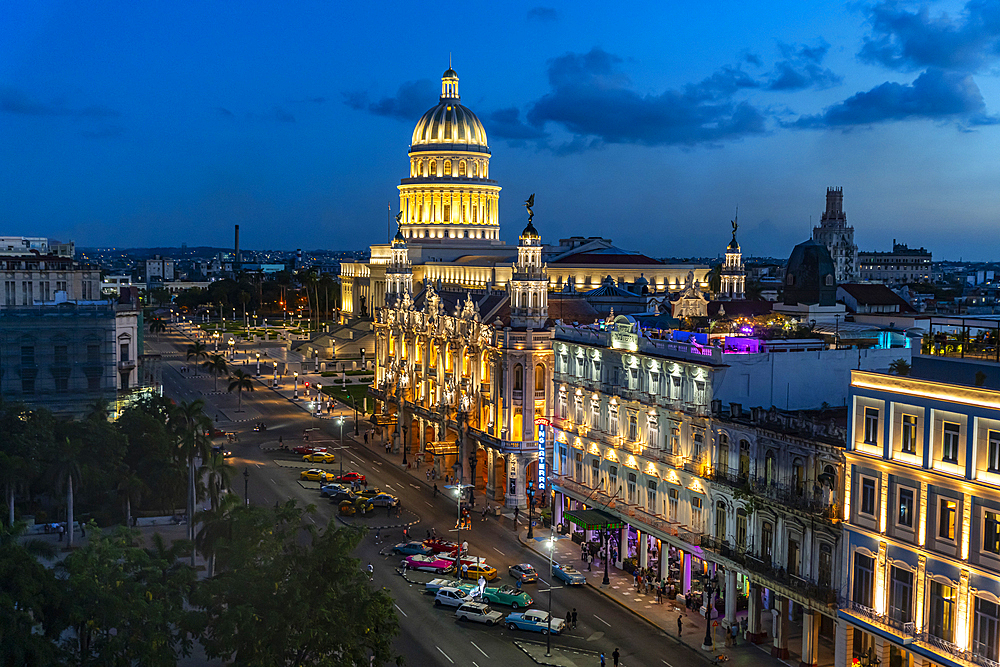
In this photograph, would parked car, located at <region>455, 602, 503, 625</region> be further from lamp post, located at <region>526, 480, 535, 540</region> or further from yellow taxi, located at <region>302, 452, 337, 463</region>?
yellow taxi, located at <region>302, 452, 337, 463</region>

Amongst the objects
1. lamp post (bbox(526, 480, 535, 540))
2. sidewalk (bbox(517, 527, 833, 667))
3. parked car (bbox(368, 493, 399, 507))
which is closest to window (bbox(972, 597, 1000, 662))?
sidewalk (bbox(517, 527, 833, 667))

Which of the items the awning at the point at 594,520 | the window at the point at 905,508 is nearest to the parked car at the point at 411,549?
the awning at the point at 594,520

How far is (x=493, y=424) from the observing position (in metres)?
80.9

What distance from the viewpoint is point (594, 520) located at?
63.2 meters

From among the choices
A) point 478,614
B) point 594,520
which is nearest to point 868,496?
point 478,614

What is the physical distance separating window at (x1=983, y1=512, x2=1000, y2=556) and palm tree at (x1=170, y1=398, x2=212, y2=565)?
145ft

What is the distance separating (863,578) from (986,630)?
6.19 m

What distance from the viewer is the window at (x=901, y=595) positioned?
41094 mm

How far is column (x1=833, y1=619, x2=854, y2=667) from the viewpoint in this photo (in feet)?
144

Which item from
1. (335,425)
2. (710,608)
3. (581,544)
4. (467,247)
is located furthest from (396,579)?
(467,247)

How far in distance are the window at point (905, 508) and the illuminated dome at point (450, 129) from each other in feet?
405

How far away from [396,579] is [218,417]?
63.2 metres

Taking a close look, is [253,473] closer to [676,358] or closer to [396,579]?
[396,579]

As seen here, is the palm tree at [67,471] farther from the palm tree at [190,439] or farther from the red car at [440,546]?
the red car at [440,546]
